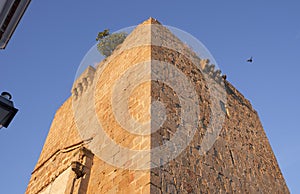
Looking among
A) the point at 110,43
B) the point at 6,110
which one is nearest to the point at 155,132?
the point at 6,110

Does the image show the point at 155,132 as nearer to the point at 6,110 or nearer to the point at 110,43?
the point at 6,110

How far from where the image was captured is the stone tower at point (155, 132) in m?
4.87

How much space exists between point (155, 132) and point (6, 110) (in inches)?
97.2

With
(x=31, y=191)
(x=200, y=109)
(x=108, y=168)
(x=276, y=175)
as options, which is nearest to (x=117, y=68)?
(x=200, y=109)

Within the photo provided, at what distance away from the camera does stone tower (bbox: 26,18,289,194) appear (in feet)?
16.0

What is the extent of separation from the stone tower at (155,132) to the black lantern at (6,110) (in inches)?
78.0

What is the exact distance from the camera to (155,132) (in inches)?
194

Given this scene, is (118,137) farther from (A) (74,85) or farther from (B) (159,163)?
(A) (74,85)

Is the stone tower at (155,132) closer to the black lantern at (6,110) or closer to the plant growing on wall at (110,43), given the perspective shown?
the plant growing on wall at (110,43)

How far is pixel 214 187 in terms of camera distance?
5461 mm

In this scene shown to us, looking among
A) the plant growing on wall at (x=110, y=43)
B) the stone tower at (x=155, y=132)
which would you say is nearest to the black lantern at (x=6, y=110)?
the stone tower at (x=155, y=132)

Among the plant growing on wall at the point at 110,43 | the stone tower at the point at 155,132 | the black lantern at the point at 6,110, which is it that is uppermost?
the plant growing on wall at the point at 110,43

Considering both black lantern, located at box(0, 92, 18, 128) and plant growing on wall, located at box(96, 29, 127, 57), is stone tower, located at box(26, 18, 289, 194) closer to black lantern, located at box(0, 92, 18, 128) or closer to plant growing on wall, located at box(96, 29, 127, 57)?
plant growing on wall, located at box(96, 29, 127, 57)

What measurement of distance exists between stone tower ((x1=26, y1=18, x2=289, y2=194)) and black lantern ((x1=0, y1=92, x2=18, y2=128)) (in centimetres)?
198
